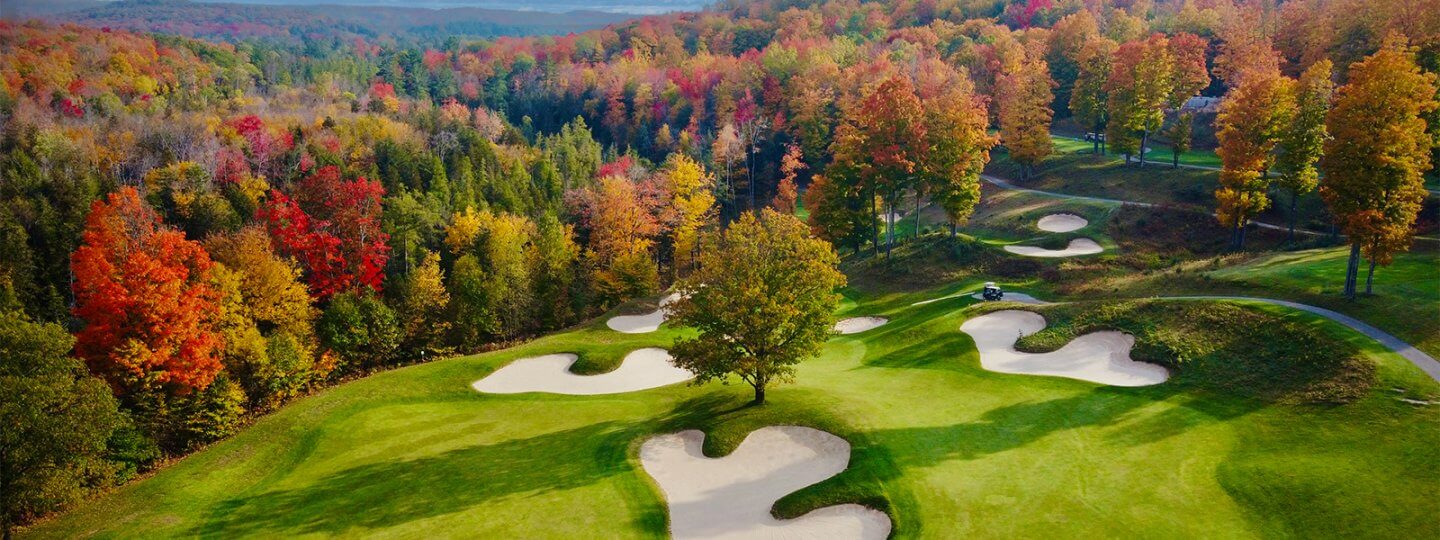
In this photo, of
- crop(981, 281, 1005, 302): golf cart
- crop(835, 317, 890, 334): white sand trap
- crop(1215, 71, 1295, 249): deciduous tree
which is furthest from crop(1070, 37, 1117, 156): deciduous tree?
crop(835, 317, 890, 334): white sand trap

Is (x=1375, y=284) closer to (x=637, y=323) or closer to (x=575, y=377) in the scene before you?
(x=575, y=377)

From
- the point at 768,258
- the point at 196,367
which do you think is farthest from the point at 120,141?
the point at 768,258

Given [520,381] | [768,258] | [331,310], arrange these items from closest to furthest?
[768,258]
[520,381]
[331,310]

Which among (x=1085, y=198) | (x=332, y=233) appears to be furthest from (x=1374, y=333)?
(x=332, y=233)

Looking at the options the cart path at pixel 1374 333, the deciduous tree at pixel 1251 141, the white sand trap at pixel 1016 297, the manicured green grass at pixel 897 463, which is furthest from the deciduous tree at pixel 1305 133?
the manicured green grass at pixel 897 463

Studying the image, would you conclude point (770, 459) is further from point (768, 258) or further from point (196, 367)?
point (196, 367)
